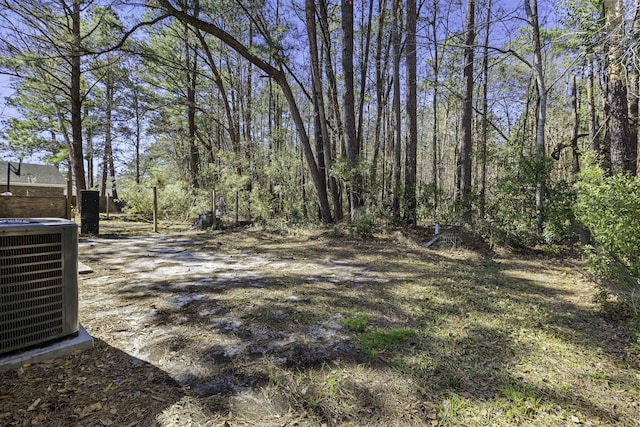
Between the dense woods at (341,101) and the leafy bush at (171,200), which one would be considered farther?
the leafy bush at (171,200)

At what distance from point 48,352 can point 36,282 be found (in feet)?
1.38

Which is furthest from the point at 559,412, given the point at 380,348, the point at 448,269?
the point at 448,269

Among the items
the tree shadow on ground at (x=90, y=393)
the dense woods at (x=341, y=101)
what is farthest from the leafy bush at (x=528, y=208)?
the tree shadow on ground at (x=90, y=393)

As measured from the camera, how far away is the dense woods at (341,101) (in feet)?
17.6

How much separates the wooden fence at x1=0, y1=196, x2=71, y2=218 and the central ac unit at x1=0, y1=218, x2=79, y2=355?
19.3 feet

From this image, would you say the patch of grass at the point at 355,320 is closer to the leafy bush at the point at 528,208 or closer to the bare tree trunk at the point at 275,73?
the leafy bush at the point at 528,208

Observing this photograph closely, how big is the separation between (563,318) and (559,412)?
59.9 inches

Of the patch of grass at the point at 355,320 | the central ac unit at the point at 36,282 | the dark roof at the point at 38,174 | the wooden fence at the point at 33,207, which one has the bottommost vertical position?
the patch of grass at the point at 355,320

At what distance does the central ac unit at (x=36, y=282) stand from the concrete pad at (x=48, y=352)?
0.03 meters

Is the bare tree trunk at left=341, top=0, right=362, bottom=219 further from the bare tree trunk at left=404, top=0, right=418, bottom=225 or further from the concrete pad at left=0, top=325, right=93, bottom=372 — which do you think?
the concrete pad at left=0, top=325, right=93, bottom=372

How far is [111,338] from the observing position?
6.85 feet

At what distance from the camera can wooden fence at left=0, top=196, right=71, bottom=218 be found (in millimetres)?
5711

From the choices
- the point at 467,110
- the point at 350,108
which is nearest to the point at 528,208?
the point at 467,110

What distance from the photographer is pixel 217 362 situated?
6.02ft
